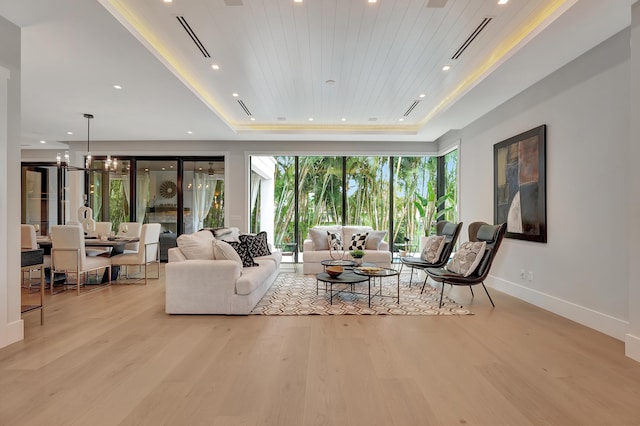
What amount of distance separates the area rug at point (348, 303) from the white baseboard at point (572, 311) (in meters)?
0.98

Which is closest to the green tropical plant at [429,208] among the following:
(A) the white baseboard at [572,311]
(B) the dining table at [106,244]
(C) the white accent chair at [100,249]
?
(A) the white baseboard at [572,311]

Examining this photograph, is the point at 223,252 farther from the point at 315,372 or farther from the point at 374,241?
the point at 374,241

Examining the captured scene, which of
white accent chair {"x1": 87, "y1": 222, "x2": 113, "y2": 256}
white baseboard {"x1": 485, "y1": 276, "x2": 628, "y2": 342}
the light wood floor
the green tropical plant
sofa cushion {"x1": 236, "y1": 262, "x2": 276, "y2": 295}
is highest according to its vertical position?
the green tropical plant

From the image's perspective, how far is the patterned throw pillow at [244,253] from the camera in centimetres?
477

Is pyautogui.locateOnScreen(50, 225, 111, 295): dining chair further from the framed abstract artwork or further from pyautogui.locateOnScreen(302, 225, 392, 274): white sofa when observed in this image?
the framed abstract artwork

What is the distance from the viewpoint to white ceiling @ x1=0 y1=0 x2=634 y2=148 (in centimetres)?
292

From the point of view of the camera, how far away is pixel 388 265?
20.9 feet

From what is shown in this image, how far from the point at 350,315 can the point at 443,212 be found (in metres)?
4.20

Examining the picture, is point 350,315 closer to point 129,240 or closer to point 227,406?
point 227,406

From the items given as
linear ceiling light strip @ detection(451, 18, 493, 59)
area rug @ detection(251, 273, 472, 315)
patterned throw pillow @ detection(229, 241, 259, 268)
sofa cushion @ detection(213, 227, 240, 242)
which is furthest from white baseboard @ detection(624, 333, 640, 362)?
sofa cushion @ detection(213, 227, 240, 242)

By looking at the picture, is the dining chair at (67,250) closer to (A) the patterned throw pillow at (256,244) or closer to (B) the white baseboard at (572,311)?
(A) the patterned throw pillow at (256,244)

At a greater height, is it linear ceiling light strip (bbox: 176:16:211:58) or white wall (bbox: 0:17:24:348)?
linear ceiling light strip (bbox: 176:16:211:58)

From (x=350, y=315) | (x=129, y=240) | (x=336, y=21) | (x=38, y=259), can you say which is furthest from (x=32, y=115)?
(x=350, y=315)

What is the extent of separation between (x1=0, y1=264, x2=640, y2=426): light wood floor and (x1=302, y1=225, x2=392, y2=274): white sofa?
2.60 m
